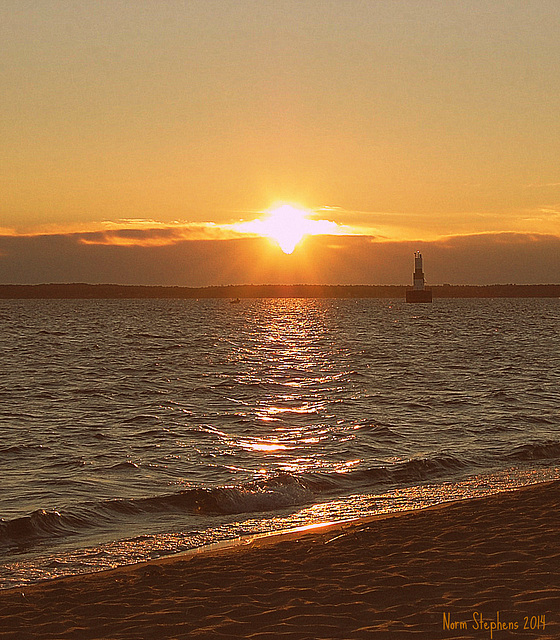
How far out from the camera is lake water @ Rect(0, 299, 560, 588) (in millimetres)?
14234

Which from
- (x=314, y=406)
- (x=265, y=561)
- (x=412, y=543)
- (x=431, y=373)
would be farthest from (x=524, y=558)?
(x=431, y=373)

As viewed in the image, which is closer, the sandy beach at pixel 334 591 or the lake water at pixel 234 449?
the sandy beach at pixel 334 591

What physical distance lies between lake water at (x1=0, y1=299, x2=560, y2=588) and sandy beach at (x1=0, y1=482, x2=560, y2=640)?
152 cm

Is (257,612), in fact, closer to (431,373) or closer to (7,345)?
(431,373)

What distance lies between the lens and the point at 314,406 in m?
31.5

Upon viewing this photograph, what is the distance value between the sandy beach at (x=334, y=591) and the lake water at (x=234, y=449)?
152 centimetres

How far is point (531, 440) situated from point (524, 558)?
1316 centimetres

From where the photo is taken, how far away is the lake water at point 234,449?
46.7 ft

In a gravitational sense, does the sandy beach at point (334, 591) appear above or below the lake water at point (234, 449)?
above

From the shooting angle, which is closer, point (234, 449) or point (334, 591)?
point (334, 591)

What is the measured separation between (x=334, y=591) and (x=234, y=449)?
12.2 meters

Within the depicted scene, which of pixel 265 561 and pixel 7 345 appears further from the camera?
pixel 7 345

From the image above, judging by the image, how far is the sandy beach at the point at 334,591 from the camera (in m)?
8.44

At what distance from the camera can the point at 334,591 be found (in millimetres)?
9703
